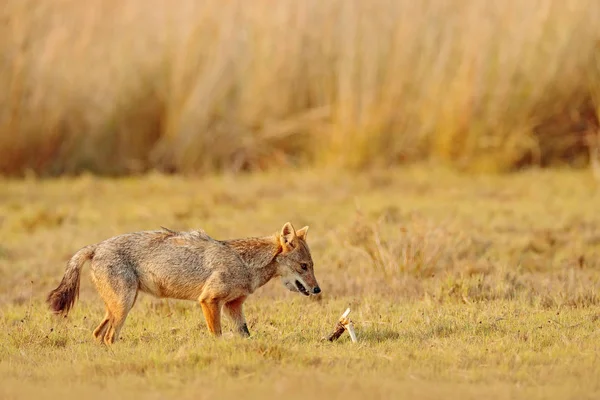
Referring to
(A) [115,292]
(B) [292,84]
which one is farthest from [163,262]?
(B) [292,84]

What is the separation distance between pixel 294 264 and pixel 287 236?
0.66ft

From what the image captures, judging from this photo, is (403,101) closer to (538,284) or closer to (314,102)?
(314,102)

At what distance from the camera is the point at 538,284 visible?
359 inches

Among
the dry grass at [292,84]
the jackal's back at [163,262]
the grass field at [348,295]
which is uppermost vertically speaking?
the dry grass at [292,84]

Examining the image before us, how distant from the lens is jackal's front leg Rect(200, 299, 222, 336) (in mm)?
→ 7305

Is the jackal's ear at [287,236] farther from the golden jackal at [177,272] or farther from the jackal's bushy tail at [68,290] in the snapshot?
the jackal's bushy tail at [68,290]

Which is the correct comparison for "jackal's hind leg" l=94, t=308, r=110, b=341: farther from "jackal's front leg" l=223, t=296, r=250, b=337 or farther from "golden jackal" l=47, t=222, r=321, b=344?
"jackal's front leg" l=223, t=296, r=250, b=337

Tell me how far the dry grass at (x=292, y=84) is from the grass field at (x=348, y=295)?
71cm

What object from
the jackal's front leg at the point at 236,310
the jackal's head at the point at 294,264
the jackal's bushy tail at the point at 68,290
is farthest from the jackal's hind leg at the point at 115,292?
the jackal's head at the point at 294,264

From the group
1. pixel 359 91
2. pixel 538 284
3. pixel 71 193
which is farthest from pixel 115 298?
pixel 359 91

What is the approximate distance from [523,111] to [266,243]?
852 cm

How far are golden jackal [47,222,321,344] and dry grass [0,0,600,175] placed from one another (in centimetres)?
802

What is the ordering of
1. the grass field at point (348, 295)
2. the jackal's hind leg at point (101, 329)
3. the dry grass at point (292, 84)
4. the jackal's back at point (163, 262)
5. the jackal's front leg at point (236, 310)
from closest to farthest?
1. the grass field at point (348, 295)
2. the jackal's back at point (163, 262)
3. the jackal's hind leg at point (101, 329)
4. the jackal's front leg at point (236, 310)
5. the dry grass at point (292, 84)

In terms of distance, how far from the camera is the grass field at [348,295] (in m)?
6.21
